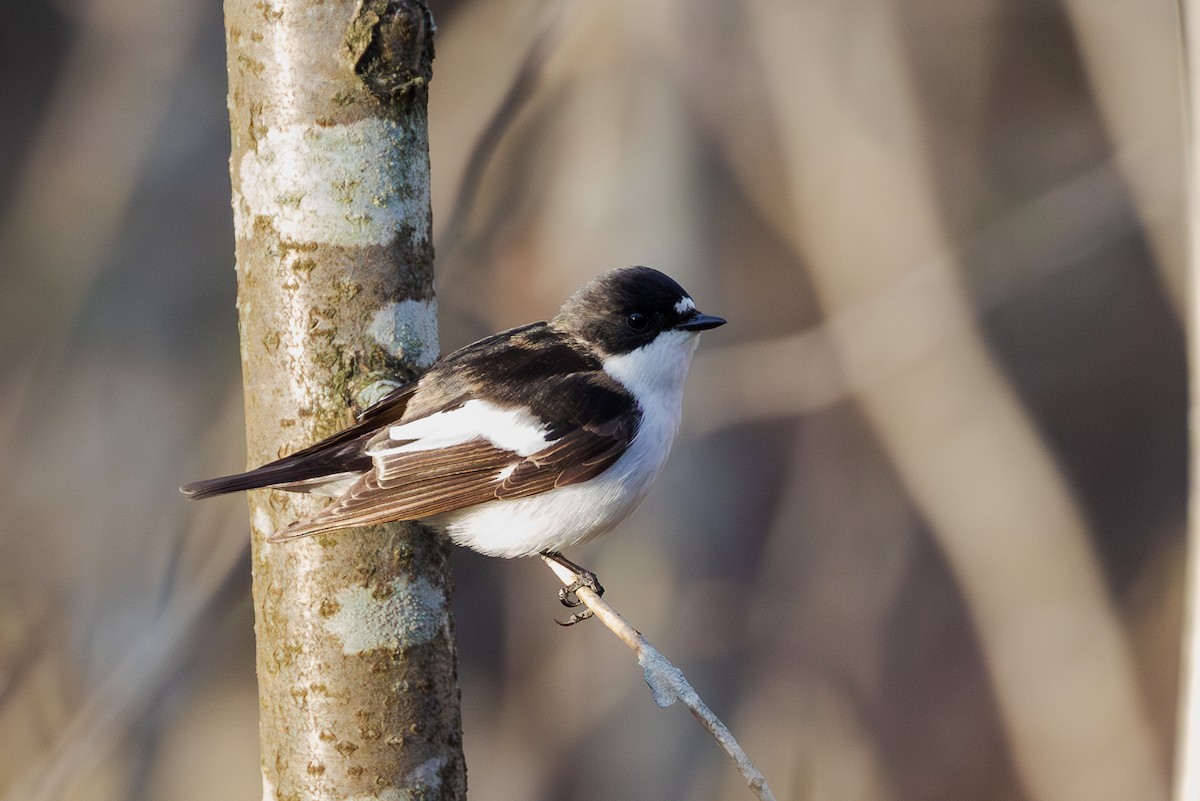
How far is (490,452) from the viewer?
2.67 m

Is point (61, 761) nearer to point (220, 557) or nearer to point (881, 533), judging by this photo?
point (220, 557)

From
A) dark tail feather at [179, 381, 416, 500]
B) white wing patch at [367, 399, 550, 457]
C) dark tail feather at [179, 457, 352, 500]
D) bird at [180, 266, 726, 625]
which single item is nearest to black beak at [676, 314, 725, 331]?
bird at [180, 266, 726, 625]

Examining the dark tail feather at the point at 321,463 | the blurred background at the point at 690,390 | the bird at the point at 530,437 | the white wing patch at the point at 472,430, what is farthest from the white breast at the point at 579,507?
the blurred background at the point at 690,390

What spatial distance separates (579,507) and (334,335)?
2.78 feet

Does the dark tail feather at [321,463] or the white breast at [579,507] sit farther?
the white breast at [579,507]

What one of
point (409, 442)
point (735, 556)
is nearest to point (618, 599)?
point (735, 556)

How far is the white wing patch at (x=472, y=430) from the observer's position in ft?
8.25

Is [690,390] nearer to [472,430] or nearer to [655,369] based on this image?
[655,369]

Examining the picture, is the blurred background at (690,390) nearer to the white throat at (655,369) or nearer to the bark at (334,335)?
the white throat at (655,369)

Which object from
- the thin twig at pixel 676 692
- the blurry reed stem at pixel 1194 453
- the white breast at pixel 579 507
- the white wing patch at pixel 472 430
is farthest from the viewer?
the white breast at pixel 579 507

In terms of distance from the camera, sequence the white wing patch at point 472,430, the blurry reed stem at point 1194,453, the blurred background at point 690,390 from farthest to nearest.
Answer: the blurred background at point 690,390, the white wing patch at point 472,430, the blurry reed stem at point 1194,453

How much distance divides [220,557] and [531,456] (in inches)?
127

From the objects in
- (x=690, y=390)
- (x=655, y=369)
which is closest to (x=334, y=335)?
(x=655, y=369)

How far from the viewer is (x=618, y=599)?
237 inches
